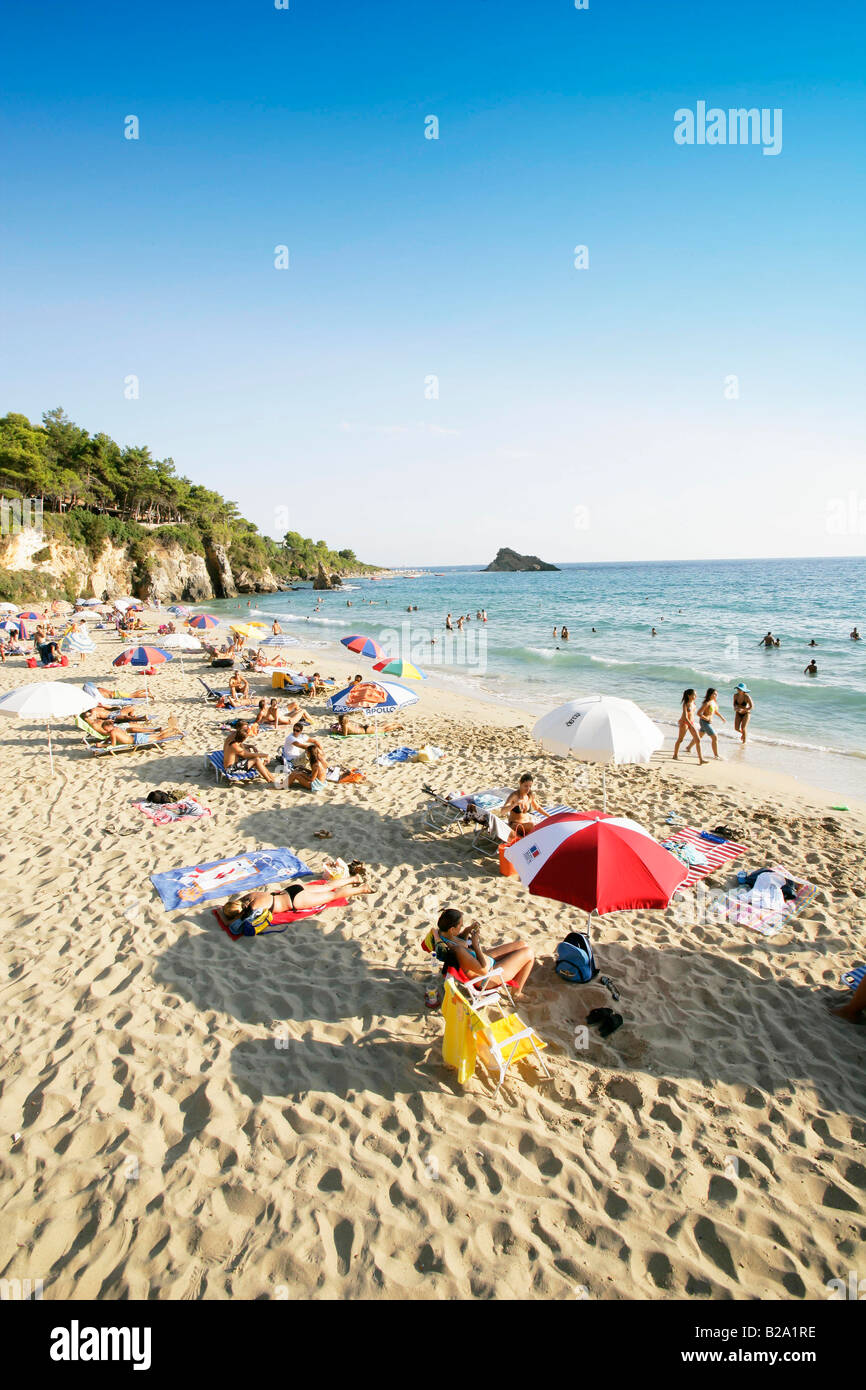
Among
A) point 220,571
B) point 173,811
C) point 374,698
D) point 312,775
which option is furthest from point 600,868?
point 220,571

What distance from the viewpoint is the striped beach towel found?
7161 mm

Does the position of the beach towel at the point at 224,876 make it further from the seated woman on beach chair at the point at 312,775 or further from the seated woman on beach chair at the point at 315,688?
the seated woman on beach chair at the point at 315,688

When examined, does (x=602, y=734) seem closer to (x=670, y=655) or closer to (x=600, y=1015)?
(x=600, y=1015)

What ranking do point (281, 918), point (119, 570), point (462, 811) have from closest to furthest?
point (281, 918)
point (462, 811)
point (119, 570)

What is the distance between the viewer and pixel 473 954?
490 cm

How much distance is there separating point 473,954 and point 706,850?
4.33 m

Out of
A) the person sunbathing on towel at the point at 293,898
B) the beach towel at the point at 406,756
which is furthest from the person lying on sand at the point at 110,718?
the person sunbathing on towel at the point at 293,898

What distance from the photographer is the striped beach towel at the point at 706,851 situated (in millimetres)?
7161

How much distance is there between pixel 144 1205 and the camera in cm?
331

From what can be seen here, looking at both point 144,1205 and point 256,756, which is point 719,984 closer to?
point 144,1205

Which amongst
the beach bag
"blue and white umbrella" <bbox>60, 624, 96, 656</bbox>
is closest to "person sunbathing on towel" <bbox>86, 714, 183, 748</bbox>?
the beach bag

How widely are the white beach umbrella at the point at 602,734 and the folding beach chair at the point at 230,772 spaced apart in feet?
17.0
